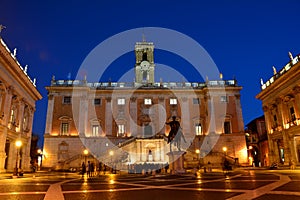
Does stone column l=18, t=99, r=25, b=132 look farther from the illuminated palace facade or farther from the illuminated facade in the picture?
the illuminated facade

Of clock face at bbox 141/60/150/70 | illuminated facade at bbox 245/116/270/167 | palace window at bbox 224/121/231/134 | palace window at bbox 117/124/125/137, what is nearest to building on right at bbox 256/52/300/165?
palace window at bbox 224/121/231/134

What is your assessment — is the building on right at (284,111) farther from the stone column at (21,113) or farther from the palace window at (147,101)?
the stone column at (21,113)

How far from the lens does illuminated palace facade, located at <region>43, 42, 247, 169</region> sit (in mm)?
41281

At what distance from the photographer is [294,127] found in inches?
1164

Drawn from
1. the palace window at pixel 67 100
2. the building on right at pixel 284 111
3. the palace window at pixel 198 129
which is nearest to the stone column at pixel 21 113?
the palace window at pixel 67 100

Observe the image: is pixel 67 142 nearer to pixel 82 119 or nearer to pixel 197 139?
pixel 82 119

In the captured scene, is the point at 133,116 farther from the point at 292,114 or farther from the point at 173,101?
the point at 292,114

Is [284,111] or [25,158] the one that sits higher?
[284,111]

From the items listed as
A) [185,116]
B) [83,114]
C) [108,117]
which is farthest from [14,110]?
[185,116]

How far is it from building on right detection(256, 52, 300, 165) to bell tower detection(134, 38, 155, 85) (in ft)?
80.9

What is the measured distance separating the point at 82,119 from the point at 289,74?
32.9 meters

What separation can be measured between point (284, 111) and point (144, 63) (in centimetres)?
3134

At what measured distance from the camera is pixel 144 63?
5475cm

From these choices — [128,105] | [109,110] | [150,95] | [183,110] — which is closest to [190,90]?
[183,110]
